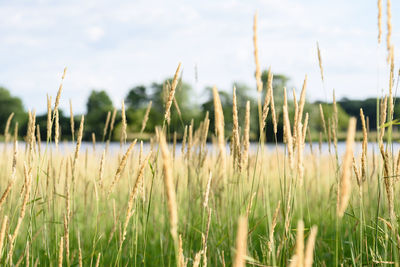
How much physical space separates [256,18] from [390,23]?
0.93 m

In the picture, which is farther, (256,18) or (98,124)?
(98,124)

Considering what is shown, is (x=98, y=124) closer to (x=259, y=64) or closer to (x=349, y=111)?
(x=349, y=111)

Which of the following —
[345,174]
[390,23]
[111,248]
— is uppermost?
[390,23]

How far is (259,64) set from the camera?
0.93 metres

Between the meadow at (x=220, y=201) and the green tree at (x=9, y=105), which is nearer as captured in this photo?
the meadow at (x=220, y=201)

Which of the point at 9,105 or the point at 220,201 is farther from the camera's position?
the point at 9,105

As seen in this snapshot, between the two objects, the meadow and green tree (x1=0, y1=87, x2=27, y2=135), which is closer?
the meadow

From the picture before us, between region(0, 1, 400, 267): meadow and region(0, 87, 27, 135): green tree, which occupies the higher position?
region(0, 87, 27, 135): green tree

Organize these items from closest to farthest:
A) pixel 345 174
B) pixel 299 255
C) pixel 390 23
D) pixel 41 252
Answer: pixel 299 255
pixel 345 174
pixel 390 23
pixel 41 252

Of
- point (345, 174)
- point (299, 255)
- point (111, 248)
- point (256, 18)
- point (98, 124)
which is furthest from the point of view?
point (98, 124)

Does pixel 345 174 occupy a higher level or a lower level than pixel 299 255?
higher

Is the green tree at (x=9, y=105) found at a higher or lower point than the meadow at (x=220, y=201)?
higher

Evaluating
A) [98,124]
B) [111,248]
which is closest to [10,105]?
[98,124]

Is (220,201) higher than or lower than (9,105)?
lower
